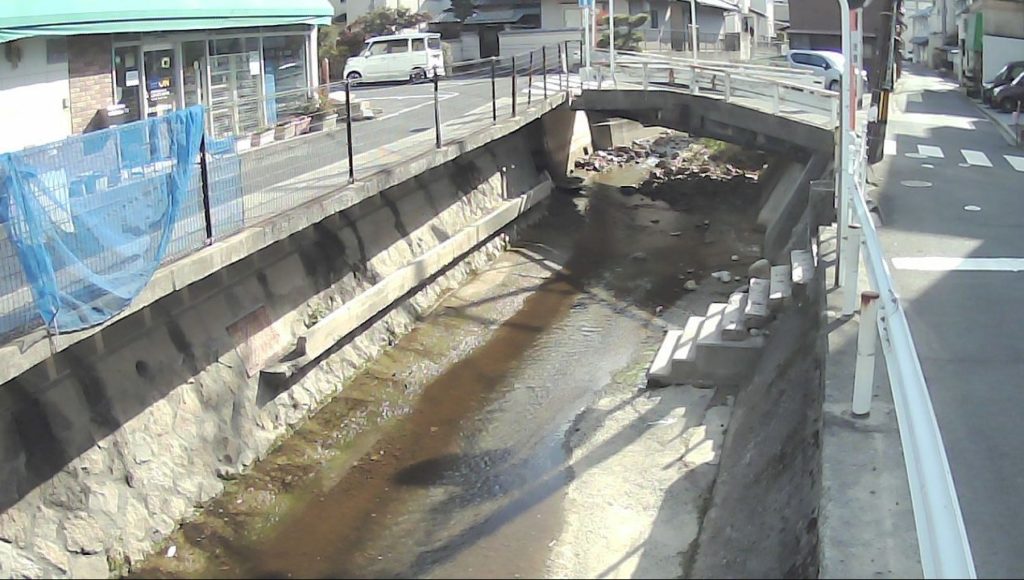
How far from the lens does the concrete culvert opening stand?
8312mm

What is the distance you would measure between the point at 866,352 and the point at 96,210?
5.62 m

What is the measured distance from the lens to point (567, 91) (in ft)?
76.3

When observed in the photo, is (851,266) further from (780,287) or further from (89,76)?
(89,76)

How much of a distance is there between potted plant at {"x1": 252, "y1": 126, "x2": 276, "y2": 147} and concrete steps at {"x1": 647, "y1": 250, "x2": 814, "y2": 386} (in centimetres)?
509

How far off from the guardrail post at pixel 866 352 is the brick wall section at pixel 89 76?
1121 cm

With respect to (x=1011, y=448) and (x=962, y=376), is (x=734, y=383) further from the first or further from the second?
(x=1011, y=448)

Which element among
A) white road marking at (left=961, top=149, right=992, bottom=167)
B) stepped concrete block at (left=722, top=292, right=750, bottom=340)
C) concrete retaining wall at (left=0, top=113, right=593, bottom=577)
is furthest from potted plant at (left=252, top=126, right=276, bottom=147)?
white road marking at (left=961, top=149, right=992, bottom=167)

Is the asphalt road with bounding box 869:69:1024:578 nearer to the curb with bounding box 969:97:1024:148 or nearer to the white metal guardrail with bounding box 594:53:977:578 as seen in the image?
the white metal guardrail with bounding box 594:53:977:578

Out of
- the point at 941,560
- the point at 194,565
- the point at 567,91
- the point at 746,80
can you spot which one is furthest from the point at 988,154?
the point at 941,560

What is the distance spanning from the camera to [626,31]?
38031mm

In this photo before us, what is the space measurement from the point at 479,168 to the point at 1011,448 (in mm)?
14402

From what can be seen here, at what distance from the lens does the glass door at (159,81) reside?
52.4 ft

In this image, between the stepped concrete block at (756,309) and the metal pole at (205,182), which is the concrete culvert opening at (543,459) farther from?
the metal pole at (205,182)

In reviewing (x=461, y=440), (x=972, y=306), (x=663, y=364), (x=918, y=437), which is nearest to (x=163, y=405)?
(x=461, y=440)
